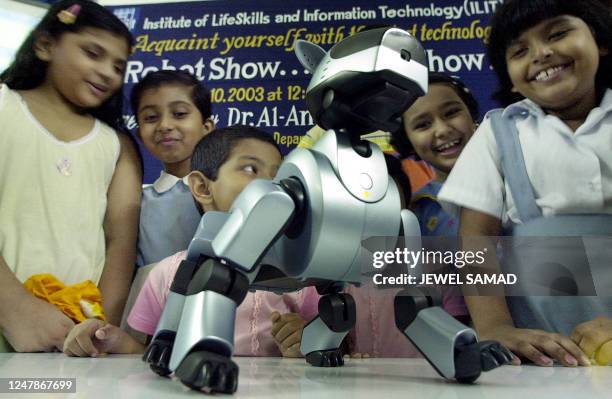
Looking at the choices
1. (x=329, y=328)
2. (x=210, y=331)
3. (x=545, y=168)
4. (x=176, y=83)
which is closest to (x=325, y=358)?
(x=329, y=328)

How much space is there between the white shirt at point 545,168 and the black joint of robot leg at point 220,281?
0.54 m

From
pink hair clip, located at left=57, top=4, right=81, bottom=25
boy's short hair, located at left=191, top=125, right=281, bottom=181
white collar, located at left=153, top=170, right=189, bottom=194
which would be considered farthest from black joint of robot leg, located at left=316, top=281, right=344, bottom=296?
pink hair clip, located at left=57, top=4, right=81, bottom=25

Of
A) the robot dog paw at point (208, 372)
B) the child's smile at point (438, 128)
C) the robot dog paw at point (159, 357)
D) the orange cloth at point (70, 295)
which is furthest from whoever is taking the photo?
the child's smile at point (438, 128)

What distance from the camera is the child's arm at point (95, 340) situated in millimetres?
797

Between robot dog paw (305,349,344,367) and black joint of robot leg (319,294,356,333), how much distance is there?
0.07m

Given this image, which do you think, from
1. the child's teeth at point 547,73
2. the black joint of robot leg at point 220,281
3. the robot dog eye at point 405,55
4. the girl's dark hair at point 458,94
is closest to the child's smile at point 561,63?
the child's teeth at point 547,73

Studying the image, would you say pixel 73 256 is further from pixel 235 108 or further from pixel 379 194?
pixel 379 194

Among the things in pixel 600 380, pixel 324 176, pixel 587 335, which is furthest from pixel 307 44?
pixel 587 335

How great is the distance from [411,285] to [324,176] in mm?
171

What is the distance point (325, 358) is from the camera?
Answer: 65 centimetres

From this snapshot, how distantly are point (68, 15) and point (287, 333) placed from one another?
0.83 m

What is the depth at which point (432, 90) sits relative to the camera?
104 cm

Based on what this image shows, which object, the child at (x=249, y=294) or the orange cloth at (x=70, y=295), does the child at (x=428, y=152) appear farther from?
the orange cloth at (x=70, y=295)

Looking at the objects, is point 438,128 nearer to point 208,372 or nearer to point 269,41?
point 269,41
